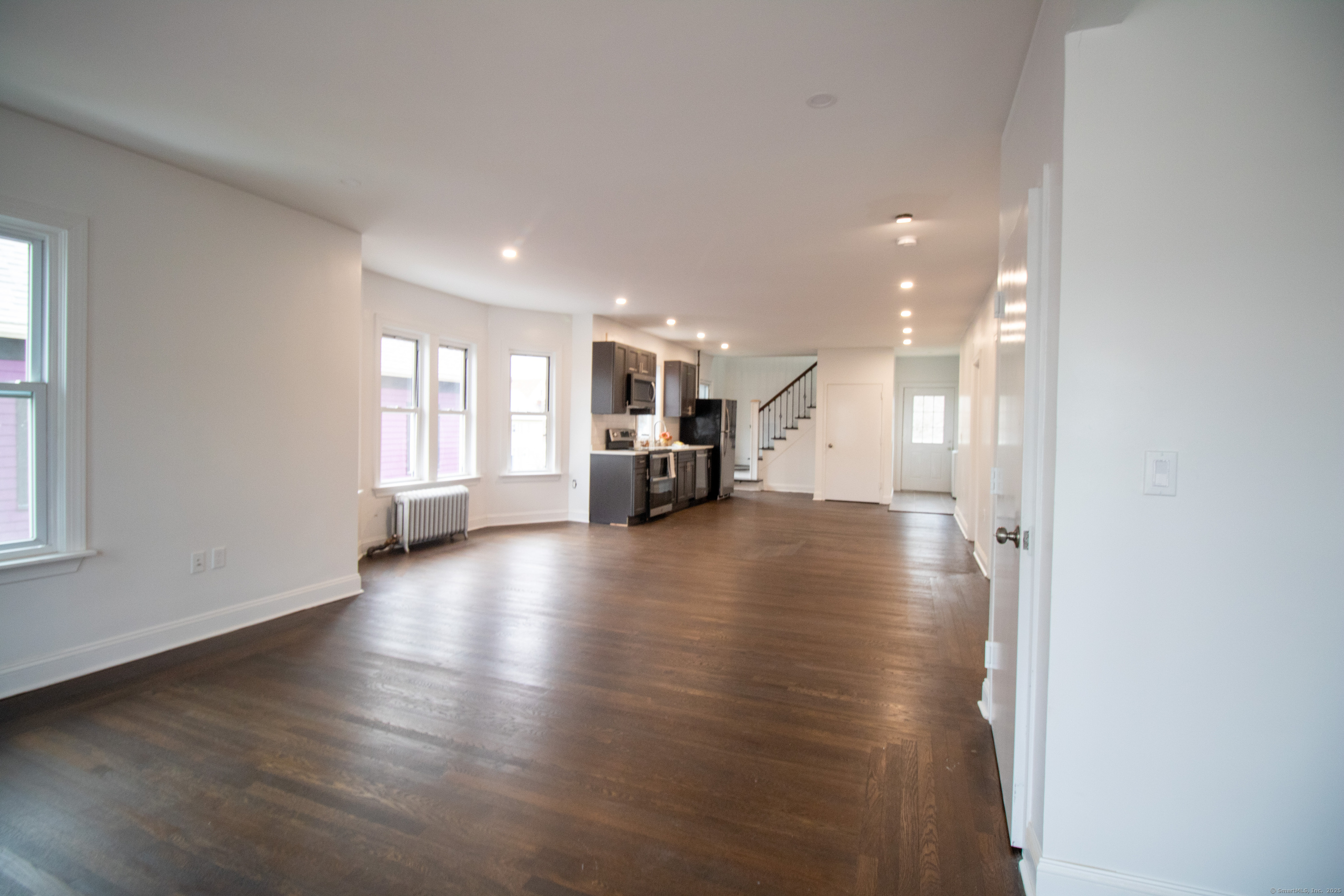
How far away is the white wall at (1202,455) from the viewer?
1436 millimetres

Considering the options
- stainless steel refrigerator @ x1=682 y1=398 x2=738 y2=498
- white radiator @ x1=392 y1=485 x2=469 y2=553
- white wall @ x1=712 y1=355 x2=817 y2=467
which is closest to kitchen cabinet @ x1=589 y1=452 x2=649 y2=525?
white radiator @ x1=392 y1=485 x2=469 y2=553

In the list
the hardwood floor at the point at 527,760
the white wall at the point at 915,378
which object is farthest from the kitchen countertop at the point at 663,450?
the white wall at the point at 915,378

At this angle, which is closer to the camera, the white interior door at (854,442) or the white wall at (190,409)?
the white wall at (190,409)

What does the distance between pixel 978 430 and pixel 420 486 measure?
5858 mm

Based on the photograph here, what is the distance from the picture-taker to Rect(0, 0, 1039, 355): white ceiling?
80.9 inches

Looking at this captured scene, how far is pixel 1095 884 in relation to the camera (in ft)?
5.13

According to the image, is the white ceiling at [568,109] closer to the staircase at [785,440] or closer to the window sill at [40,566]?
the window sill at [40,566]

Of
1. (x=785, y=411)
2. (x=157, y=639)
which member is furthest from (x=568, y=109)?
(x=785, y=411)

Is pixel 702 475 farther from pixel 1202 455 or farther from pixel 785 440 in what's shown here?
pixel 1202 455

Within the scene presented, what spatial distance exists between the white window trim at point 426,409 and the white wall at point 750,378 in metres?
7.22

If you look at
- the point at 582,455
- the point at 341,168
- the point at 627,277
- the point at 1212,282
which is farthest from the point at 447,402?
the point at 1212,282

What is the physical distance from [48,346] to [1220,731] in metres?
4.70

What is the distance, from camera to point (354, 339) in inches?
173

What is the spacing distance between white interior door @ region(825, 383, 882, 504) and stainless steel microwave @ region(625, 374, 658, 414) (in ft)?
11.5
